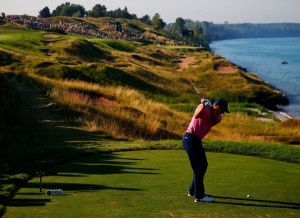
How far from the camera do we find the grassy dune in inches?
642

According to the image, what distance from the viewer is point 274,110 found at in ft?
167

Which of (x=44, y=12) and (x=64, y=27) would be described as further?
(x=44, y=12)

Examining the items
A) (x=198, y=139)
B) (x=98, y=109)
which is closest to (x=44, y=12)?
(x=98, y=109)

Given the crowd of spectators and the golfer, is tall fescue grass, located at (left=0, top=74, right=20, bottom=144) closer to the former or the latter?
the golfer

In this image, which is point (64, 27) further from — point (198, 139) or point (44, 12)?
point (198, 139)

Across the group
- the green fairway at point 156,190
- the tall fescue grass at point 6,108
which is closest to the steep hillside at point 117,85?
the tall fescue grass at point 6,108

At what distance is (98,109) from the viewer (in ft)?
80.9

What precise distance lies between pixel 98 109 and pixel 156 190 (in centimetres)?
1518

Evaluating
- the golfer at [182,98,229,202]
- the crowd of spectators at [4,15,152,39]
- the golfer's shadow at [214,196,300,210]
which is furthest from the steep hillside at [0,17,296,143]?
the crowd of spectators at [4,15,152,39]

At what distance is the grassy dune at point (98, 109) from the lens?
53.5ft

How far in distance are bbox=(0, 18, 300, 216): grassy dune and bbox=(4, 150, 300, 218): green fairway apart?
1.10m

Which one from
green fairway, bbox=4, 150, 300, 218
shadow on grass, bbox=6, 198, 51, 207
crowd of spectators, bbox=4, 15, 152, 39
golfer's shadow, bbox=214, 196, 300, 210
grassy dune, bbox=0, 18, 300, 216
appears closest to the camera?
green fairway, bbox=4, 150, 300, 218

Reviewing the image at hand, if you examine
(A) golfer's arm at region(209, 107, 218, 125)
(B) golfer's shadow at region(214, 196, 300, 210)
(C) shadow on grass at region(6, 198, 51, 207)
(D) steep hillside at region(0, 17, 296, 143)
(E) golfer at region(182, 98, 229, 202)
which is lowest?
(D) steep hillside at region(0, 17, 296, 143)

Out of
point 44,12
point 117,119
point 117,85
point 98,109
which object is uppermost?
point 44,12
